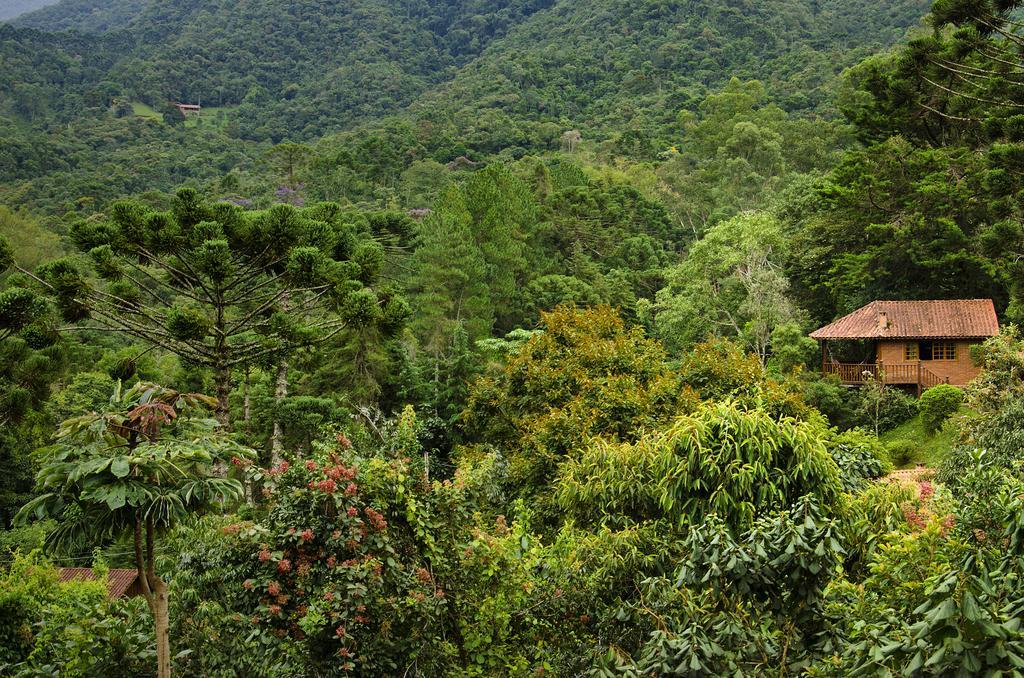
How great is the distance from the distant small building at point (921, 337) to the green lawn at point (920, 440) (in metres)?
1.72

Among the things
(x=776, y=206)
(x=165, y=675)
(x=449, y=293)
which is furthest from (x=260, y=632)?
(x=776, y=206)

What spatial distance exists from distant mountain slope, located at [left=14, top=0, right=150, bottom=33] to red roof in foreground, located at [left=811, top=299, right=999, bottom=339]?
14131cm

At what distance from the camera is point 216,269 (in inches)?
550

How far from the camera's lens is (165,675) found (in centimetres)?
545

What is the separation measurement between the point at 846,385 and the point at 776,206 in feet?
42.2

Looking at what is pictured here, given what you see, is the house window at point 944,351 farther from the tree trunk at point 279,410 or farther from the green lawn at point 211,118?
the green lawn at point 211,118

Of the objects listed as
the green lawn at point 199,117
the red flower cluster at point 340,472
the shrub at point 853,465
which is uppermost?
the red flower cluster at point 340,472

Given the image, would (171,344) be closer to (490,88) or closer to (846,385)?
(846,385)

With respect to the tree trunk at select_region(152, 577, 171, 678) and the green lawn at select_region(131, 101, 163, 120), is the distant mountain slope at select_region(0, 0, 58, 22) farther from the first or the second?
the tree trunk at select_region(152, 577, 171, 678)

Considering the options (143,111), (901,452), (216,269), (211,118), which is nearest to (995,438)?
(901,452)

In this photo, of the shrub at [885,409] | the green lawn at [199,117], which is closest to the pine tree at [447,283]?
the shrub at [885,409]

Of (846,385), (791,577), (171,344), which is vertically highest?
(791,577)

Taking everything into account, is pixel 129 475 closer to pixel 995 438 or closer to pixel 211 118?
pixel 995 438

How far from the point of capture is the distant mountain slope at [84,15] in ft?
473
